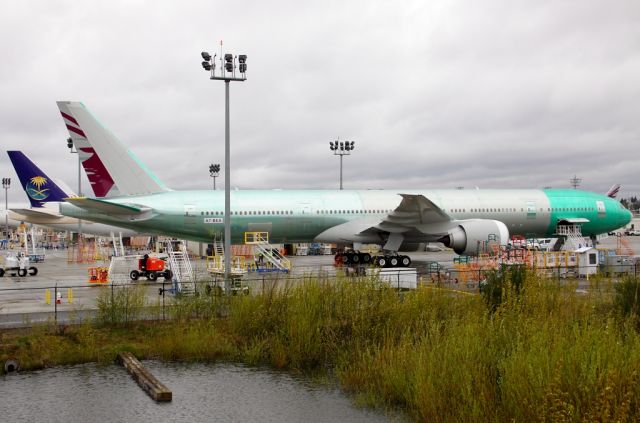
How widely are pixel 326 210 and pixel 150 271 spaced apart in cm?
1045

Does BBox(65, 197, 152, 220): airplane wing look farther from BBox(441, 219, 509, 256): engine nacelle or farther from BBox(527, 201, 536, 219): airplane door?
BBox(527, 201, 536, 219): airplane door

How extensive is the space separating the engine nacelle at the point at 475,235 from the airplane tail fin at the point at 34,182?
29360mm

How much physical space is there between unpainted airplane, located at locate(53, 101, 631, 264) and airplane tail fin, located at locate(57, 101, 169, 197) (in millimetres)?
48

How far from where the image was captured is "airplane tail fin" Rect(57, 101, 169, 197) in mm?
30562

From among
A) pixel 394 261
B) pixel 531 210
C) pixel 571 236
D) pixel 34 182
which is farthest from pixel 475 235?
pixel 34 182

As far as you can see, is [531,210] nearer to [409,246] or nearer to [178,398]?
[409,246]

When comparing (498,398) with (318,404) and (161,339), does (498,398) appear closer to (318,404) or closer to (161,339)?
(318,404)

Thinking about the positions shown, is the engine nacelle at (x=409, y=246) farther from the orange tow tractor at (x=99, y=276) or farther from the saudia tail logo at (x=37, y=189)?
the saudia tail logo at (x=37, y=189)

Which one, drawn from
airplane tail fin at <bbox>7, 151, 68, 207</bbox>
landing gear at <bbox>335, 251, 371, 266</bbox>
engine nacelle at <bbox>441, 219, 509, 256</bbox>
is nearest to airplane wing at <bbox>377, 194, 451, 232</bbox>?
engine nacelle at <bbox>441, 219, 509, 256</bbox>

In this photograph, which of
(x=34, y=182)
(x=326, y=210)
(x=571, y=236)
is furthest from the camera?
(x=34, y=182)

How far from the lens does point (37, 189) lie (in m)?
47.9

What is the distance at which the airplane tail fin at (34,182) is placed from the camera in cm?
4644

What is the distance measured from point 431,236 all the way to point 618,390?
26778 millimetres

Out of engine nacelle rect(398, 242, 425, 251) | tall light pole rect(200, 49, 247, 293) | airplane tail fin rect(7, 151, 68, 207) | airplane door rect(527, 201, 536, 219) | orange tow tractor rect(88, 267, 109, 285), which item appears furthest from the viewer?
airplane tail fin rect(7, 151, 68, 207)
